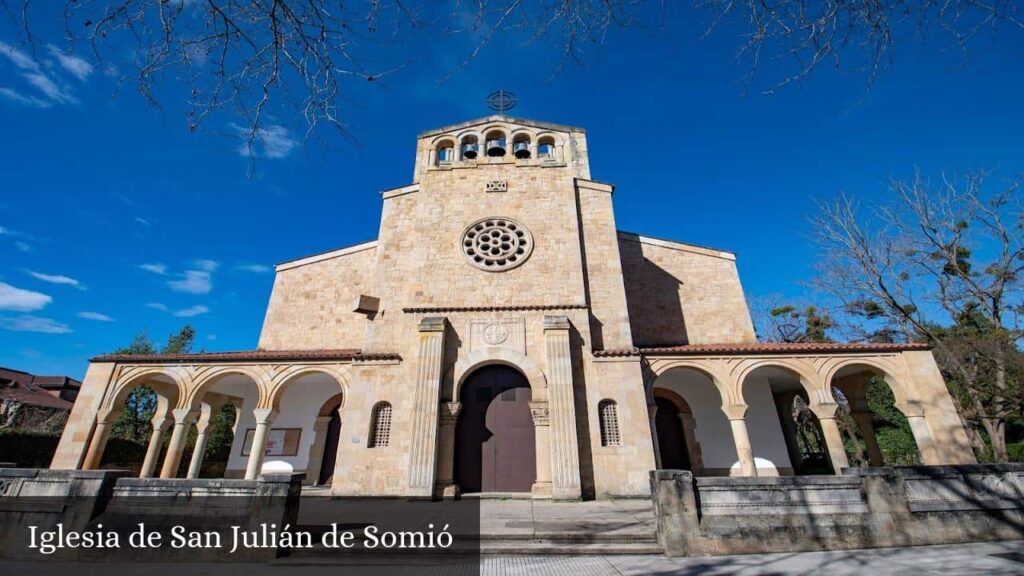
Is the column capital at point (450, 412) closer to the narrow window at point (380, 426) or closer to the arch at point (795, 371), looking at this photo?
the narrow window at point (380, 426)

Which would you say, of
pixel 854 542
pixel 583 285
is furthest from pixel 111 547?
pixel 583 285

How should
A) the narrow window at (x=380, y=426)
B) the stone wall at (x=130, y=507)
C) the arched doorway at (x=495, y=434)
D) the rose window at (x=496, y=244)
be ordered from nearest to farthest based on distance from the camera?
the stone wall at (x=130, y=507) → the arched doorway at (x=495, y=434) → the narrow window at (x=380, y=426) → the rose window at (x=496, y=244)

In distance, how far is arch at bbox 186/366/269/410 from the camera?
11.5 m

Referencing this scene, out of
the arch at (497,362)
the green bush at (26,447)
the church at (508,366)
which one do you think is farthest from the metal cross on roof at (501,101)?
the green bush at (26,447)

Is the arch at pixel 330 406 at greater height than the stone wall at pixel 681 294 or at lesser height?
lesser

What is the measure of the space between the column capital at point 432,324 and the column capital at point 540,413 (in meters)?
3.20

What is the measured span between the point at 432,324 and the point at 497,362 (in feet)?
6.82

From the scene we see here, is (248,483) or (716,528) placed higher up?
(248,483)

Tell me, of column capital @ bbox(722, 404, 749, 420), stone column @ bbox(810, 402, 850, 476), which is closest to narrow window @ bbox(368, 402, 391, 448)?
column capital @ bbox(722, 404, 749, 420)

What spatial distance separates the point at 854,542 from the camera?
5.40 m

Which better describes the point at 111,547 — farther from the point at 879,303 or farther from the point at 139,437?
the point at 139,437

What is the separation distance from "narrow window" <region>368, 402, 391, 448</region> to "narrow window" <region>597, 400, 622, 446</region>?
550 centimetres

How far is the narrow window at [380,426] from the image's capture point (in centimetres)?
1059

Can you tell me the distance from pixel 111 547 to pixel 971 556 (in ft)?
34.8
